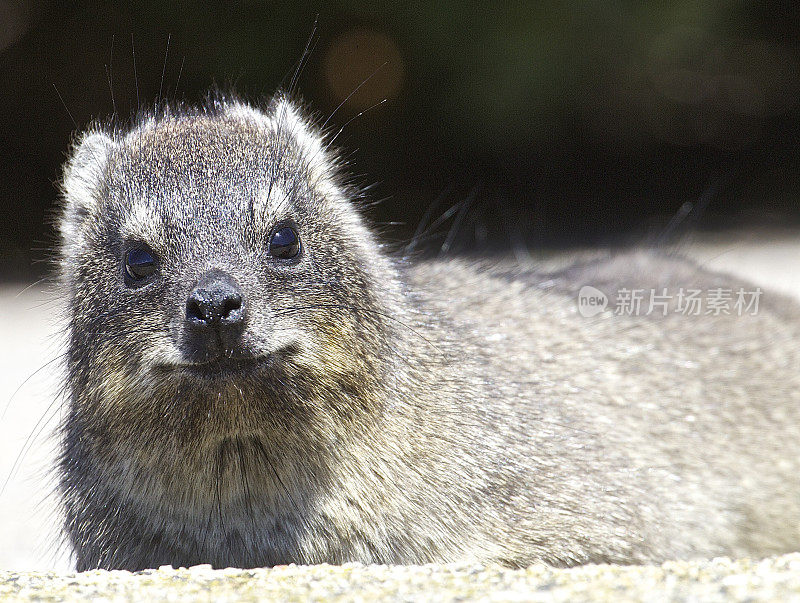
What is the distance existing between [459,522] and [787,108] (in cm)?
1412

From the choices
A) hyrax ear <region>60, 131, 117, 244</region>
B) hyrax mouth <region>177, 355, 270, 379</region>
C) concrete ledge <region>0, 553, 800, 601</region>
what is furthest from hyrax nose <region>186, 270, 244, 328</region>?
hyrax ear <region>60, 131, 117, 244</region>

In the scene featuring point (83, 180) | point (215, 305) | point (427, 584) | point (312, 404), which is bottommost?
point (427, 584)

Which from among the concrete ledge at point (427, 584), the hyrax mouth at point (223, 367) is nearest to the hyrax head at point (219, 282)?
the hyrax mouth at point (223, 367)

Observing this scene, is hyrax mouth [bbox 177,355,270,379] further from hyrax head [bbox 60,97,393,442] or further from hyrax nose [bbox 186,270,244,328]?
hyrax nose [bbox 186,270,244,328]

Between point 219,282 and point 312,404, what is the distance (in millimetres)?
709

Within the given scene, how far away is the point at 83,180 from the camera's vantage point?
4738mm

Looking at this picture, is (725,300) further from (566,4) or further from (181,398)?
(566,4)

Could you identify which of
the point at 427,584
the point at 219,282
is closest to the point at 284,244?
the point at 219,282

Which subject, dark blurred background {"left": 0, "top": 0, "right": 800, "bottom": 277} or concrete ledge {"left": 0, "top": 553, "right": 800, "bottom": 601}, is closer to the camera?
concrete ledge {"left": 0, "top": 553, "right": 800, "bottom": 601}

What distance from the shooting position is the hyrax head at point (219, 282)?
12.2ft

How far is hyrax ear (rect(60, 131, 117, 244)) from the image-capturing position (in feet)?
15.2

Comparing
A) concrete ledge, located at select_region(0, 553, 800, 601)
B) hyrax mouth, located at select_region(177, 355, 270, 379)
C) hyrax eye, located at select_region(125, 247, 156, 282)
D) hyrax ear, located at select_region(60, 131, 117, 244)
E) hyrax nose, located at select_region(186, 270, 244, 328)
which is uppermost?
hyrax ear, located at select_region(60, 131, 117, 244)

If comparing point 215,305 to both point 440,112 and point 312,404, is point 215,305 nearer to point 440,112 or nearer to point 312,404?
point 312,404

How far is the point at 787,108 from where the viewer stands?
16.3m
